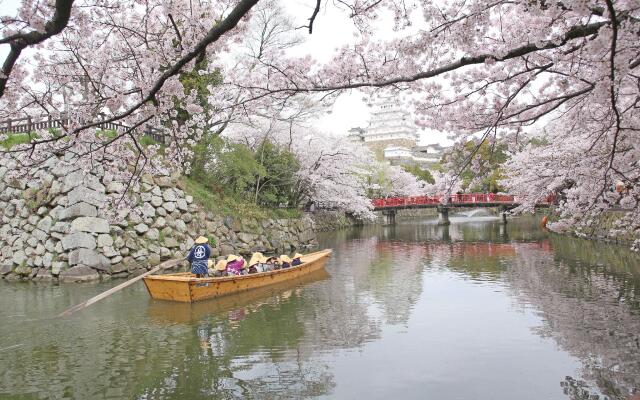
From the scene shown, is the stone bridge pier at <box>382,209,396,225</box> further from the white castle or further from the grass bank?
the white castle

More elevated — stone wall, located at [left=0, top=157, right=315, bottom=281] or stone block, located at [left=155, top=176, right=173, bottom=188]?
stone block, located at [left=155, top=176, right=173, bottom=188]

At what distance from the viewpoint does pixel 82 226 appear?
11812 millimetres

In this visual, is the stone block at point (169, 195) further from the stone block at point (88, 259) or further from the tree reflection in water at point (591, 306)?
the tree reflection in water at point (591, 306)

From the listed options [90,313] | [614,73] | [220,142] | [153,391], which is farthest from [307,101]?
[614,73]

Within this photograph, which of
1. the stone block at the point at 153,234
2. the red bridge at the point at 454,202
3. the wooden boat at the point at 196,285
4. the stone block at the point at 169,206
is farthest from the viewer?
the red bridge at the point at 454,202

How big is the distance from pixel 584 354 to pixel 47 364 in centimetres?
679

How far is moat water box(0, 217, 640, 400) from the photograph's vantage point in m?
5.36

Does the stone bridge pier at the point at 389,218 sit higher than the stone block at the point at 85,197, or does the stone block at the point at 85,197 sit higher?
the stone block at the point at 85,197

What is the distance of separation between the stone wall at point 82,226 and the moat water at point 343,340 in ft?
3.21

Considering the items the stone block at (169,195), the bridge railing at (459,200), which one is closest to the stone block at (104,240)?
the stone block at (169,195)

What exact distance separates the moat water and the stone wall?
978 millimetres

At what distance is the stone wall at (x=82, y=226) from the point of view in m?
11.8

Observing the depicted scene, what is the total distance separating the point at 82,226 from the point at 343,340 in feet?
26.0

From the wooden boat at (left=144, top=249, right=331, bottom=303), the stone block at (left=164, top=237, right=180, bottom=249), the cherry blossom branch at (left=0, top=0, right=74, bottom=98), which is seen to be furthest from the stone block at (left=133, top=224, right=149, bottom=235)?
the cherry blossom branch at (left=0, top=0, right=74, bottom=98)
